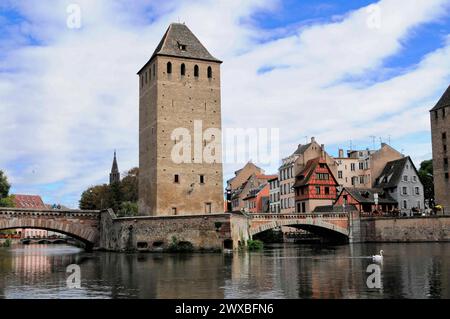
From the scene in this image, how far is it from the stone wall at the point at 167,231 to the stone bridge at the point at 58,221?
3.84 m

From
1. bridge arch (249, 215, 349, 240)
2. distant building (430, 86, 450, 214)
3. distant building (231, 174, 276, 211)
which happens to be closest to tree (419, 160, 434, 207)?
distant building (430, 86, 450, 214)

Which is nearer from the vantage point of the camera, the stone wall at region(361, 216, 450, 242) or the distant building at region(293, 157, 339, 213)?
the stone wall at region(361, 216, 450, 242)

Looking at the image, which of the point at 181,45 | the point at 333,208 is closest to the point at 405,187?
the point at 333,208

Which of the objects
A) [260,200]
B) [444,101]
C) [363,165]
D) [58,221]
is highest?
[444,101]

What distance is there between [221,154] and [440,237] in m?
23.0

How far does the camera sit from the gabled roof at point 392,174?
220 ft

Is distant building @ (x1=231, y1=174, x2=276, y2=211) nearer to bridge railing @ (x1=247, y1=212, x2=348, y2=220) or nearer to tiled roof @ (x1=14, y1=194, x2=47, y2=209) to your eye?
bridge railing @ (x1=247, y1=212, x2=348, y2=220)

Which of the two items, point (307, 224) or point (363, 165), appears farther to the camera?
point (363, 165)

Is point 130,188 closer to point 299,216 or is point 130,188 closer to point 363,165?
point 299,216

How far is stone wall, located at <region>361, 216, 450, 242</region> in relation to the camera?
5388 cm

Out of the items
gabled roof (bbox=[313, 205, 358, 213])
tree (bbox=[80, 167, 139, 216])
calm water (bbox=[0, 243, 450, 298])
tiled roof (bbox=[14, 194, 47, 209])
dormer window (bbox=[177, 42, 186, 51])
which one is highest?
dormer window (bbox=[177, 42, 186, 51])

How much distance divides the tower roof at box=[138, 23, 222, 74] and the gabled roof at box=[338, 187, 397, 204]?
25300 millimetres

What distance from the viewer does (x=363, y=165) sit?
260 feet

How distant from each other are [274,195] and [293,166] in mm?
10109
